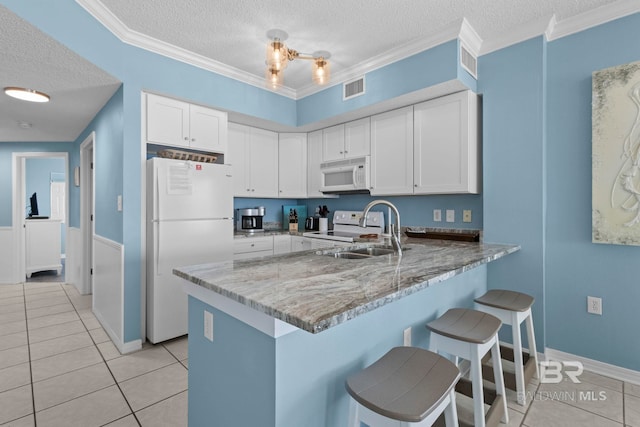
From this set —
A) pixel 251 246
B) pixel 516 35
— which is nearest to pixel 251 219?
pixel 251 246

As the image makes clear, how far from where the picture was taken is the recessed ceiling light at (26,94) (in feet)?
8.97

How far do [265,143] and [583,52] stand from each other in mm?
3189

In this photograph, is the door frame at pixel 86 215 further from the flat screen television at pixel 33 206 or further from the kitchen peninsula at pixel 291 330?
the kitchen peninsula at pixel 291 330

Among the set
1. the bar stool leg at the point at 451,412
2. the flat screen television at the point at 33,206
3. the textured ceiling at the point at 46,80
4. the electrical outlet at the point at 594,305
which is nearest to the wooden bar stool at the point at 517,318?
the electrical outlet at the point at 594,305

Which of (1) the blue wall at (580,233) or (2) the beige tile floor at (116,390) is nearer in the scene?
(2) the beige tile floor at (116,390)

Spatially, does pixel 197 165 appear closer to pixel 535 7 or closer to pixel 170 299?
pixel 170 299

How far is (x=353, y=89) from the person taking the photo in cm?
328

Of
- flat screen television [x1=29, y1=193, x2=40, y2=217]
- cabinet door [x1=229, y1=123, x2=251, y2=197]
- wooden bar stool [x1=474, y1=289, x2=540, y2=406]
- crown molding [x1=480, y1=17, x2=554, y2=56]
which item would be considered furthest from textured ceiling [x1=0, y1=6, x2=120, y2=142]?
wooden bar stool [x1=474, y1=289, x2=540, y2=406]

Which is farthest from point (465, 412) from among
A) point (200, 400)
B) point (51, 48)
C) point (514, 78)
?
point (51, 48)

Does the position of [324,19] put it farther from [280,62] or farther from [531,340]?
[531,340]

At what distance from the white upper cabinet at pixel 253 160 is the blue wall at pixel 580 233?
2.93m

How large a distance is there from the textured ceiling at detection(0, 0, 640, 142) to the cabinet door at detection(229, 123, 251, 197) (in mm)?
934

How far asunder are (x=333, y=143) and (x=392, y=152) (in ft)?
2.85

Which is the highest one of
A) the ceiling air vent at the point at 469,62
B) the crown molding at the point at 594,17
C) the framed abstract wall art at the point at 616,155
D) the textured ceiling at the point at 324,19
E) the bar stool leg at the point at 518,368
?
the textured ceiling at the point at 324,19
